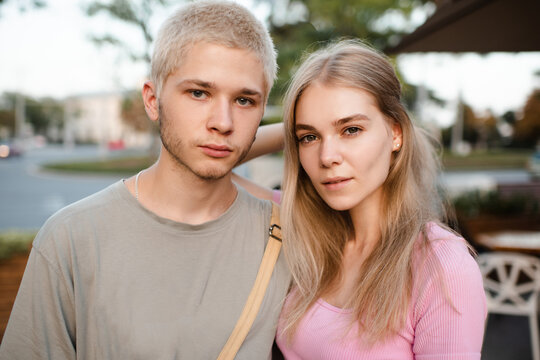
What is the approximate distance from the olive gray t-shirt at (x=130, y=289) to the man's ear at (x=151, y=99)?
0.36 meters

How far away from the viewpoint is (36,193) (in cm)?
1534

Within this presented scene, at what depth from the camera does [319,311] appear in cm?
177

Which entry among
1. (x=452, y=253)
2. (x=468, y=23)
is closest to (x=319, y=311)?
(x=452, y=253)

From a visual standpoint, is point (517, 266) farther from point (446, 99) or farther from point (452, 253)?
point (446, 99)

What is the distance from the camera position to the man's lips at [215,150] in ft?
5.54

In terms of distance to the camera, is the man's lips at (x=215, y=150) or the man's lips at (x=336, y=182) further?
the man's lips at (x=336, y=182)

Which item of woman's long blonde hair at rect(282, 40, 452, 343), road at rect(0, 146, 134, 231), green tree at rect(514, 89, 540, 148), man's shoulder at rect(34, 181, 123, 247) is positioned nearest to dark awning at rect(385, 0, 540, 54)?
woman's long blonde hair at rect(282, 40, 452, 343)

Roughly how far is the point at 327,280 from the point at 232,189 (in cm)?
62

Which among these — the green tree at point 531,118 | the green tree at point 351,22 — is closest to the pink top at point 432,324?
the green tree at point 351,22

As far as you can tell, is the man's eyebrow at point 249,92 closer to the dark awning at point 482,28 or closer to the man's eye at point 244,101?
the man's eye at point 244,101

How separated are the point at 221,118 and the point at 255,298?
754mm

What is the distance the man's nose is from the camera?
1.66 m

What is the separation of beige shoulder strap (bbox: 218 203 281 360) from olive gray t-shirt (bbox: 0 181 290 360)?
3 cm

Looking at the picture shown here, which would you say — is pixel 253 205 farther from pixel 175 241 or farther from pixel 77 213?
pixel 77 213
